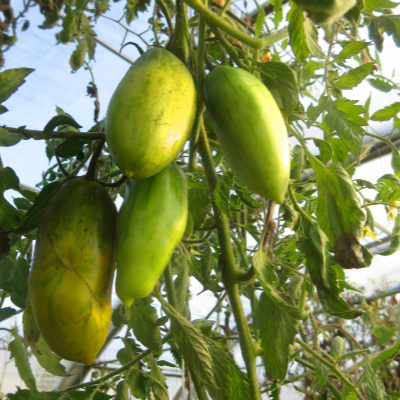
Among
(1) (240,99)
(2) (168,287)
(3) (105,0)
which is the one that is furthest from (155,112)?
(3) (105,0)

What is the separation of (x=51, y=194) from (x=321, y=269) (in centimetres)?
29

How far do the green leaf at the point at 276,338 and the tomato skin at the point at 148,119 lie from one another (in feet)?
0.64

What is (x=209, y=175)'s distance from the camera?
0.45m

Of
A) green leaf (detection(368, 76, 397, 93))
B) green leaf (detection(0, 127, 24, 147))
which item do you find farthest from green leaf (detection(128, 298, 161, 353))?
green leaf (detection(368, 76, 397, 93))

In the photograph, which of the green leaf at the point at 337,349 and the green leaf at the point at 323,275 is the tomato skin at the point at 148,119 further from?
the green leaf at the point at 337,349

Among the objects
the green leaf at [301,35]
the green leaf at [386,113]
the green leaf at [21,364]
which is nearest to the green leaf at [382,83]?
the green leaf at [386,113]

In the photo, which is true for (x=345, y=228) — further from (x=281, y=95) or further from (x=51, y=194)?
(x=51, y=194)

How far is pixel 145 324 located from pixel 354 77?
0.46m

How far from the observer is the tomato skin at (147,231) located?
0.33 m

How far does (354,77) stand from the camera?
630 mm

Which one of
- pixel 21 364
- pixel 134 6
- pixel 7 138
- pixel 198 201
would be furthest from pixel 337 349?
pixel 134 6

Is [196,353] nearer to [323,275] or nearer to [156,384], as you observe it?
[323,275]

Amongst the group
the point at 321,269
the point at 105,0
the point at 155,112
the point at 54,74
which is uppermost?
the point at 54,74

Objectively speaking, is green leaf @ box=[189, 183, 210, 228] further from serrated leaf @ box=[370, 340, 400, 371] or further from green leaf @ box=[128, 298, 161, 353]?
serrated leaf @ box=[370, 340, 400, 371]
